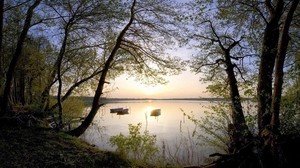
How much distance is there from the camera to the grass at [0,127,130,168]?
8828mm

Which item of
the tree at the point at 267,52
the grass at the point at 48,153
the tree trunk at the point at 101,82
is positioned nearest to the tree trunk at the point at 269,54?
the tree at the point at 267,52

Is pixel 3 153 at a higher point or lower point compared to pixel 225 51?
lower

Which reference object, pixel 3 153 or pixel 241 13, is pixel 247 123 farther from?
pixel 3 153

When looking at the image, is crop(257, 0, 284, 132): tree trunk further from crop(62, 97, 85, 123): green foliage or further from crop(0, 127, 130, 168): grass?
crop(62, 97, 85, 123): green foliage

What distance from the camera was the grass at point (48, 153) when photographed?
29.0 feet

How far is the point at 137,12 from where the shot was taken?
14836 mm

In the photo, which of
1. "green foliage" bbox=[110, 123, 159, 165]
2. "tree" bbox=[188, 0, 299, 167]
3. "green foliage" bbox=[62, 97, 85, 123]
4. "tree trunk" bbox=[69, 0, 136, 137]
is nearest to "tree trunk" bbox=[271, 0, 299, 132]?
"tree" bbox=[188, 0, 299, 167]

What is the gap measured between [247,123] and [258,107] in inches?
49.1

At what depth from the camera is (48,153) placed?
31.4 feet

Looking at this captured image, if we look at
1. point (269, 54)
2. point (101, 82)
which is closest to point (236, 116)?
point (269, 54)

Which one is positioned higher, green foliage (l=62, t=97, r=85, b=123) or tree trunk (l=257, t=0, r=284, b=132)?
tree trunk (l=257, t=0, r=284, b=132)

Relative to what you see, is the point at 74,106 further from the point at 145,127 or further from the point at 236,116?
the point at 236,116

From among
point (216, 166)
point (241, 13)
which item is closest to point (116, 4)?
point (241, 13)

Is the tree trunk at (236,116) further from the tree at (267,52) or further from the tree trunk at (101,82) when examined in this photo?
the tree trunk at (101,82)
